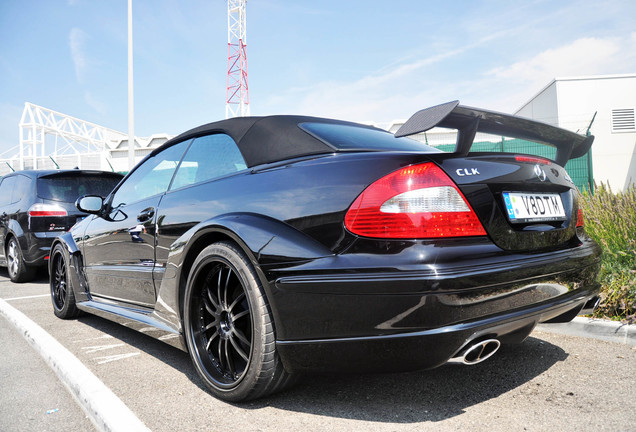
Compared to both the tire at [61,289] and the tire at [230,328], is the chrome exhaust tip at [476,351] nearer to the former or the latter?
the tire at [230,328]

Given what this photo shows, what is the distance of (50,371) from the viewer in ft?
10.2

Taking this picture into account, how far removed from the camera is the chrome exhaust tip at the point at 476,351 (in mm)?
1928

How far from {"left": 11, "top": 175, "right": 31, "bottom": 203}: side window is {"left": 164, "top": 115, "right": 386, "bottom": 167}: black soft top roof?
17.4 ft

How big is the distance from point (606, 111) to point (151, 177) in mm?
21364

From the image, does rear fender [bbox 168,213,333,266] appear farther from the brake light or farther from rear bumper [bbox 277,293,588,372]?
the brake light

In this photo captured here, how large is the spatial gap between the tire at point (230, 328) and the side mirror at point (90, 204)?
6.09 ft

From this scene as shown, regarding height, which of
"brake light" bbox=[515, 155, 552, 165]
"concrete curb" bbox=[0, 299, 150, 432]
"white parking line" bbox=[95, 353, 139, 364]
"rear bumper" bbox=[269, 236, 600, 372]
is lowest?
"white parking line" bbox=[95, 353, 139, 364]

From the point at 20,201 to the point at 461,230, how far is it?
6943 mm

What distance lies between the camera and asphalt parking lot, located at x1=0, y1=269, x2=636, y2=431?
215 cm

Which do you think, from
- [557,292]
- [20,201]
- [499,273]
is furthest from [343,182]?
[20,201]

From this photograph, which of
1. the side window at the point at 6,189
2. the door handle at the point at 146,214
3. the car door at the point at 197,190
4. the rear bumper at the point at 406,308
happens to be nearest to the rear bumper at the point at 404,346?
the rear bumper at the point at 406,308

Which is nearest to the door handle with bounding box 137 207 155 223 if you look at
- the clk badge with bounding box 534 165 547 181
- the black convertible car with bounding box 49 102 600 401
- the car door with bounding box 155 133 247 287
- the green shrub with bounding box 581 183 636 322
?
the car door with bounding box 155 133 247 287

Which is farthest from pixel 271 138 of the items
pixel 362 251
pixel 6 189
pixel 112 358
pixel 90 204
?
pixel 6 189

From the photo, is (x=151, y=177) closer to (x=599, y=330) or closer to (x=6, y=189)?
(x=599, y=330)
